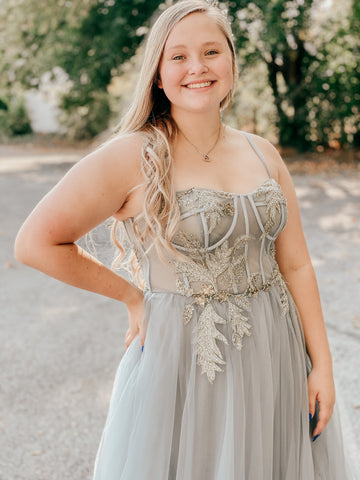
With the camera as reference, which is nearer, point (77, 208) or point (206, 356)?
point (77, 208)

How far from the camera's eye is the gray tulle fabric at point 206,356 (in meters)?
1.64

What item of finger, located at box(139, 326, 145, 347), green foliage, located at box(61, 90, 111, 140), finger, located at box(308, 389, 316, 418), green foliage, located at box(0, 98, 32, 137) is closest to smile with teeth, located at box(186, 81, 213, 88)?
finger, located at box(139, 326, 145, 347)

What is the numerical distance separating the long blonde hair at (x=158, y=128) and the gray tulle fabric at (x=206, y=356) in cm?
5

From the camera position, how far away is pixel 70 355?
13.6 ft

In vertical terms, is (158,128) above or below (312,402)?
above

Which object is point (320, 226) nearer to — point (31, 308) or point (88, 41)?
point (31, 308)

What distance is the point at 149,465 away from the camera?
65.1 inches

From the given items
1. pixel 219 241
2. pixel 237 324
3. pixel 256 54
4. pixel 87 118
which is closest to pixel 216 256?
pixel 219 241

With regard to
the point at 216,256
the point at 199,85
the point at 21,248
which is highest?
the point at 199,85

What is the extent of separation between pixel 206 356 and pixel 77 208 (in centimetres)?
61

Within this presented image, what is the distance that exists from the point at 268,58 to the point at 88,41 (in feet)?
15.9

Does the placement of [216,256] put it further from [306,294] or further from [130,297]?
[306,294]

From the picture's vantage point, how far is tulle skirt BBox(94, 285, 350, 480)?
166cm

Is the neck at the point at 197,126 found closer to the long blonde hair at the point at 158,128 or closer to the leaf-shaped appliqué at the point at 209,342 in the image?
the long blonde hair at the point at 158,128
